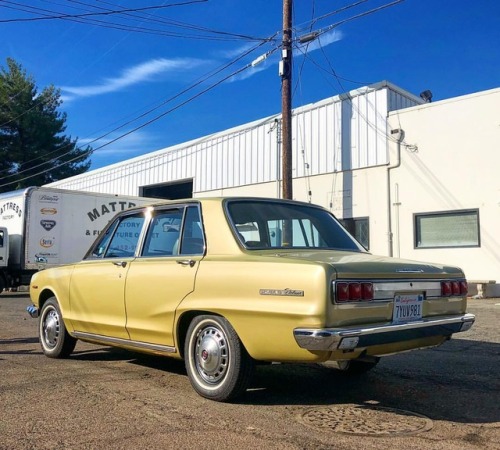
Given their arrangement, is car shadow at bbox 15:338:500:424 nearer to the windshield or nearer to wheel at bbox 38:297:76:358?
wheel at bbox 38:297:76:358

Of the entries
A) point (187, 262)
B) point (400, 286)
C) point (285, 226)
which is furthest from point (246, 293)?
point (285, 226)

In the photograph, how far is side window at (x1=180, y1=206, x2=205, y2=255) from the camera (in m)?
4.86

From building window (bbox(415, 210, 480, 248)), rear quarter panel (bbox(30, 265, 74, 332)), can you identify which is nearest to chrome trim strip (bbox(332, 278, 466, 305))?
rear quarter panel (bbox(30, 265, 74, 332))

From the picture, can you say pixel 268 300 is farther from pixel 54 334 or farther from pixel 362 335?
pixel 54 334

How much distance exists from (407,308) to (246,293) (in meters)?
1.26

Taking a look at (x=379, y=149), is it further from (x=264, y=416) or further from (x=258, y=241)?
(x=264, y=416)

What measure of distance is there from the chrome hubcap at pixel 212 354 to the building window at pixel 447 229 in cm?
1142

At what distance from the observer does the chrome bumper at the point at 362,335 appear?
367 cm

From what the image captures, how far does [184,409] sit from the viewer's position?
4.25 metres

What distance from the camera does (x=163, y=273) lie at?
4922 millimetres

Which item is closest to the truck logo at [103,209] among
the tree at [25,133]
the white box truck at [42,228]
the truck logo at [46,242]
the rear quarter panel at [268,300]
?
the white box truck at [42,228]

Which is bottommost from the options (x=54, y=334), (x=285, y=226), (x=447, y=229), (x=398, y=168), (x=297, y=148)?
(x=54, y=334)

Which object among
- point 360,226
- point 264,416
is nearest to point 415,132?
point 360,226

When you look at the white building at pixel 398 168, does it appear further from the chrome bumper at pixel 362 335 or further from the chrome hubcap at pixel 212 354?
the chrome hubcap at pixel 212 354
